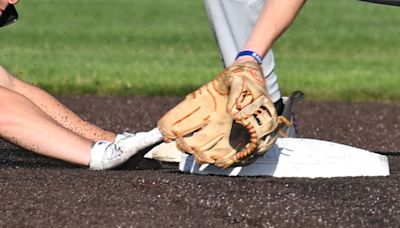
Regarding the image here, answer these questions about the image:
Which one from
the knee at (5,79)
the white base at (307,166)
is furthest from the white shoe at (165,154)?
the knee at (5,79)

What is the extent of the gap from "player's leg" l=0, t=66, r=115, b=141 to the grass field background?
10.7 ft

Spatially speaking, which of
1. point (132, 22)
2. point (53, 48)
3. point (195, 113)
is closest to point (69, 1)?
point (132, 22)

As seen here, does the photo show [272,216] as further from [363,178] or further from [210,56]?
[210,56]

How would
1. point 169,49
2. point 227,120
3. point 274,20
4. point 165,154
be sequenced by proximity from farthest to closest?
point 169,49
point 165,154
point 227,120
point 274,20

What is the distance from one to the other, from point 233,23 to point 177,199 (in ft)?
4.66

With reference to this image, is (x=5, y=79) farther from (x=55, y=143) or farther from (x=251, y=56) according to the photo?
(x=251, y=56)

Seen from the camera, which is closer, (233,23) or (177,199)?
(177,199)

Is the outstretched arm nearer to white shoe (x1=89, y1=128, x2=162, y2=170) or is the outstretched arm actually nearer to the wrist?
the wrist

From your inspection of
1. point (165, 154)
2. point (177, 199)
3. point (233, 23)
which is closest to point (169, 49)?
point (233, 23)

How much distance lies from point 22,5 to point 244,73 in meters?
11.3

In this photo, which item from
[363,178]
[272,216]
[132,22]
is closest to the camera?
[272,216]

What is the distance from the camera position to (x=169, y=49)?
11672mm

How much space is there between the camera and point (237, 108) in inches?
170

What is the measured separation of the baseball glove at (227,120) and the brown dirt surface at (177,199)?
105mm
